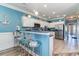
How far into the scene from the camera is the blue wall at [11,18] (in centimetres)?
157

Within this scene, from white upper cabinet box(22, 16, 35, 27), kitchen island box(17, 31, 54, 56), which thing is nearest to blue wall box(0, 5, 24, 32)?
white upper cabinet box(22, 16, 35, 27)

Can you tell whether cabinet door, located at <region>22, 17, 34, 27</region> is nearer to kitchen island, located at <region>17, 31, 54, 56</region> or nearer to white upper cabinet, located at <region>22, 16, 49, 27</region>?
white upper cabinet, located at <region>22, 16, 49, 27</region>

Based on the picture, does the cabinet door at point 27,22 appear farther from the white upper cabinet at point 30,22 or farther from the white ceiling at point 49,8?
the white ceiling at point 49,8

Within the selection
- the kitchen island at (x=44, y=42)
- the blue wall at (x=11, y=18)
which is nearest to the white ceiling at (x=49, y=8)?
the blue wall at (x=11, y=18)

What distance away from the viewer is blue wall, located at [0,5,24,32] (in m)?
1.57

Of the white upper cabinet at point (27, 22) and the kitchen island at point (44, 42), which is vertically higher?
the white upper cabinet at point (27, 22)

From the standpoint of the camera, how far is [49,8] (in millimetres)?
1630

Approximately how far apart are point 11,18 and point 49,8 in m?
0.83

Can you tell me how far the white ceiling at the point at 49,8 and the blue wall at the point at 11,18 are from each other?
15 centimetres

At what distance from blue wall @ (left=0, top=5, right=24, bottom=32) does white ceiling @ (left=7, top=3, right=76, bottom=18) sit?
148mm

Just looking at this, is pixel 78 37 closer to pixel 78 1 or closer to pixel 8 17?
pixel 78 1

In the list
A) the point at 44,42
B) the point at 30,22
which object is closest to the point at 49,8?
the point at 30,22

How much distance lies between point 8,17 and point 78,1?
1443 mm

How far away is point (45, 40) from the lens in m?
1.70
